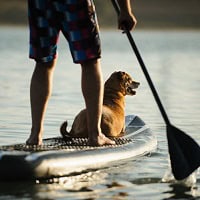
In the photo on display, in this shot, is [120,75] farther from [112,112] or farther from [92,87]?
[92,87]

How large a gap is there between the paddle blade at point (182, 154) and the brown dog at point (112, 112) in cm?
100

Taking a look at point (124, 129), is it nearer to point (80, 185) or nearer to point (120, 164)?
point (120, 164)

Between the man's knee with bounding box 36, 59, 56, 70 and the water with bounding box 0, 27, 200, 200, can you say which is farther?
the man's knee with bounding box 36, 59, 56, 70

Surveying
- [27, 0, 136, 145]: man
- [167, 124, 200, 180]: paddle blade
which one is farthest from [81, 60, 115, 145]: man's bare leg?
[167, 124, 200, 180]: paddle blade

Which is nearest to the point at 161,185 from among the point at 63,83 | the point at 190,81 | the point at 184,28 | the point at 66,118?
the point at 66,118

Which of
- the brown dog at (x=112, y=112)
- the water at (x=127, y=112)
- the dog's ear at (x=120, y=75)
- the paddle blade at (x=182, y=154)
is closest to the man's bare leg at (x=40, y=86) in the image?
the water at (x=127, y=112)

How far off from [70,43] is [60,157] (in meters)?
0.85

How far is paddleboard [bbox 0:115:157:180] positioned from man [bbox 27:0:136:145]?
0.21 meters

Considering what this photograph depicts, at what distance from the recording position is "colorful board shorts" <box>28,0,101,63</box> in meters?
6.95

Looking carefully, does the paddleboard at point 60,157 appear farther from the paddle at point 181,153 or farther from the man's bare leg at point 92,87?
the paddle at point 181,153

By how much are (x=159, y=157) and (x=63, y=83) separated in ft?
29.3

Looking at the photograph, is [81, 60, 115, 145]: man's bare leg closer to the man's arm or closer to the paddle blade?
the man's arm

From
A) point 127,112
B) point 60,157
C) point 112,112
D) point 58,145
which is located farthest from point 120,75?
point 60,157

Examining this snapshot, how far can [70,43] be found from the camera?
23.0 feet
